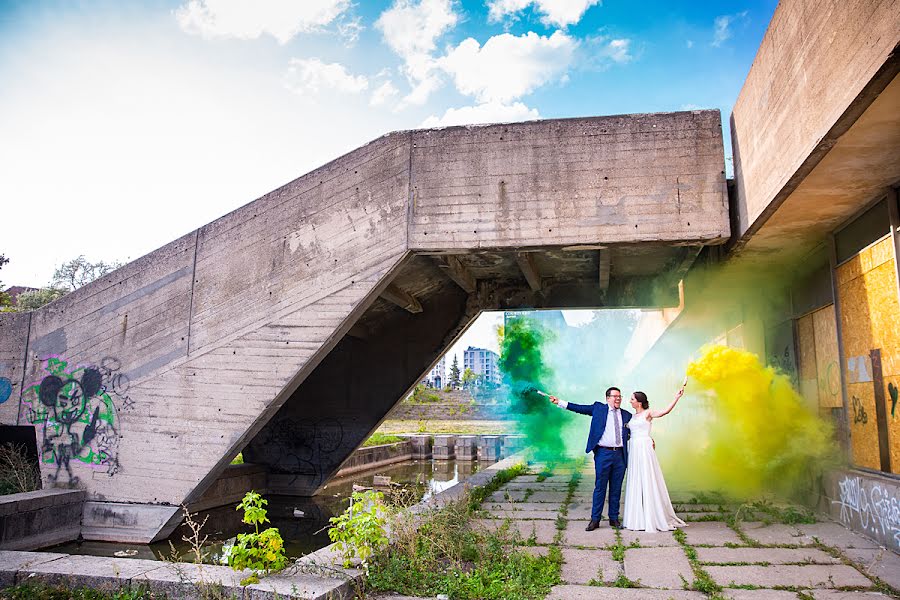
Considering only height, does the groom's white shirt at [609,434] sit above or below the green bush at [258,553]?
above

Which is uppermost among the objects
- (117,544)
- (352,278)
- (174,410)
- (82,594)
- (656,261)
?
(656,261)

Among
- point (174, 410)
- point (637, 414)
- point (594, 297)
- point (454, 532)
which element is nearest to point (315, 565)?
A: point (454, 532)

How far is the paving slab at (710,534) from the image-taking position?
6.79 meters

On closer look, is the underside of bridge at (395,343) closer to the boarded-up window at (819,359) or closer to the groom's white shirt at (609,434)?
the boarded-up window at (819,359)

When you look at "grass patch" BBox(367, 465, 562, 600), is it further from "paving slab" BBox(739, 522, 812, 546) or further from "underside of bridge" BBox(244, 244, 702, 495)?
"underside of bridge" BBox(244, 244, 702, 495)

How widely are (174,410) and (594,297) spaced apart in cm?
849

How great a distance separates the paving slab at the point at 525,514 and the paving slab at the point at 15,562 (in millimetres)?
5134

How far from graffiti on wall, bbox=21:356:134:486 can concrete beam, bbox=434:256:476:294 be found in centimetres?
549

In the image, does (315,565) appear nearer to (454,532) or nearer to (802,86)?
(454,532)

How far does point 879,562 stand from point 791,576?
41.5 inches

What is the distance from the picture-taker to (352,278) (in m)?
9.11

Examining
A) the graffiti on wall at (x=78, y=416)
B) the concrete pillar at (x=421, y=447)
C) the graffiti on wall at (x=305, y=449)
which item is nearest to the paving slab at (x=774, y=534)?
the graffiti on wall at (x=78, y=416)

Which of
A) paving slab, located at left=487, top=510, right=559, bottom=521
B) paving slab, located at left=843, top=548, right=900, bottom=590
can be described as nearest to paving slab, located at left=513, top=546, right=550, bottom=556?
paving slab, located at left=487, top=510, right=559, bottom=521

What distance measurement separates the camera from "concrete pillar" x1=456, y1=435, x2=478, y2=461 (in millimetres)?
22812
